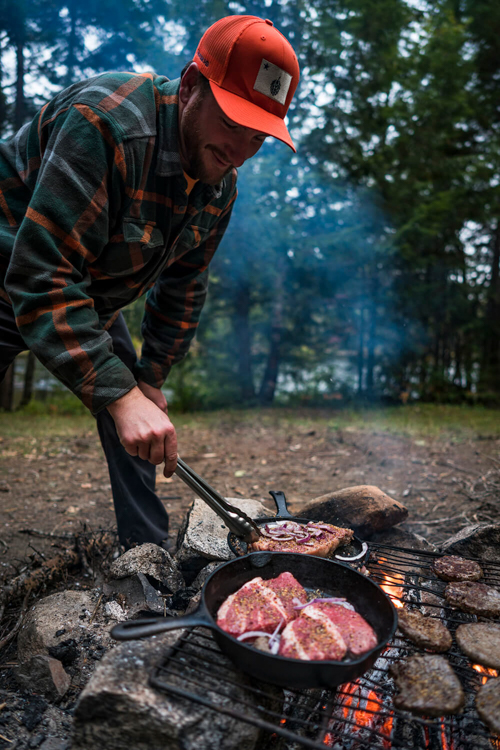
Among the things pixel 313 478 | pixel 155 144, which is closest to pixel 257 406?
pixel 313 478

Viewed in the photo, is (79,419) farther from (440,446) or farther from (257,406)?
(440,446)

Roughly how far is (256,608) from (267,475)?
3.35m

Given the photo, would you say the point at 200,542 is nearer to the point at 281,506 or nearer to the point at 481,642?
the point at 281,506

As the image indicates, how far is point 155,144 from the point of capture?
2.08 m

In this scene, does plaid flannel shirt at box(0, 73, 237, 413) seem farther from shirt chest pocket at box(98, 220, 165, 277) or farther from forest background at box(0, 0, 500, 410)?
forest background at box(0, 0, 500, 410)

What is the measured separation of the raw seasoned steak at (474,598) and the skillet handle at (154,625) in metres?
1.07

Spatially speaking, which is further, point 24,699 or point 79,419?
point 79,419

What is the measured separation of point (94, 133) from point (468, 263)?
39.3ft

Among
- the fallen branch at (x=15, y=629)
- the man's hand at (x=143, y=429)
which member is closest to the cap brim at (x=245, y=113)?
the man's hand at (x=143, y=429)

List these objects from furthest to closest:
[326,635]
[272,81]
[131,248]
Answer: [131,248] < [272,81] < [326,635]

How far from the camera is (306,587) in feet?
6.69

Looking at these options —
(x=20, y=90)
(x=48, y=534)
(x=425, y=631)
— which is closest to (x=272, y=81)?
(x=425, y=631)

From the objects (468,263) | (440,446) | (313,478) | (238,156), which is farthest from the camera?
(468,263)

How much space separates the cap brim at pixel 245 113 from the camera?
1.83m
